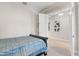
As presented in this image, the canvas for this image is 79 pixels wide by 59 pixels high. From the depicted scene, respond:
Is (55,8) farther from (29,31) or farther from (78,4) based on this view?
(29,31)

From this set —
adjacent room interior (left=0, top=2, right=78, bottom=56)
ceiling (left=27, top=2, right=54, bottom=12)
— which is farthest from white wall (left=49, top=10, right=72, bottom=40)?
ceiling (left=27, top=2, right=54, bottom=12)

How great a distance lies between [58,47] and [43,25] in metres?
0.50

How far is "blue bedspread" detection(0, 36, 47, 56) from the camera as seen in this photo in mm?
1246

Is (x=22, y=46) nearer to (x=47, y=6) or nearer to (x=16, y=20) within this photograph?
(x=16, y=20)

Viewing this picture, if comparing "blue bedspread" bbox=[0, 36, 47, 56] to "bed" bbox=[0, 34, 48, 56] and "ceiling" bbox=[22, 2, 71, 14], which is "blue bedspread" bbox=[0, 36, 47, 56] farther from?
"ceiling" bbox=[22, 2, 71, 14]

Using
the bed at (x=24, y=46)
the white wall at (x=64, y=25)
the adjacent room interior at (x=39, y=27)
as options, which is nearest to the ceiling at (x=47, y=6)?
the adjacent room interior at (x=39, y=27)

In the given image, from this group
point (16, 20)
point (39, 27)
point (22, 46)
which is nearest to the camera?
point (22, 46)

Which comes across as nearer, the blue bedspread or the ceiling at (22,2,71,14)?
the blue bedspread

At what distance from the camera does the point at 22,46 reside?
1.33 metres

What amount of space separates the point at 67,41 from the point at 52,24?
0.41m

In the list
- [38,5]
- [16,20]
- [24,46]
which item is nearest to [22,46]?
[24,46]

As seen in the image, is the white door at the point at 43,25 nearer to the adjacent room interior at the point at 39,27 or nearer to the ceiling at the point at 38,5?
the adjacent room interior at the point at 39,27

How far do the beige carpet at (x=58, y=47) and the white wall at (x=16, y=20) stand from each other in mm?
387

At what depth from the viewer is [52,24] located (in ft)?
4.91
